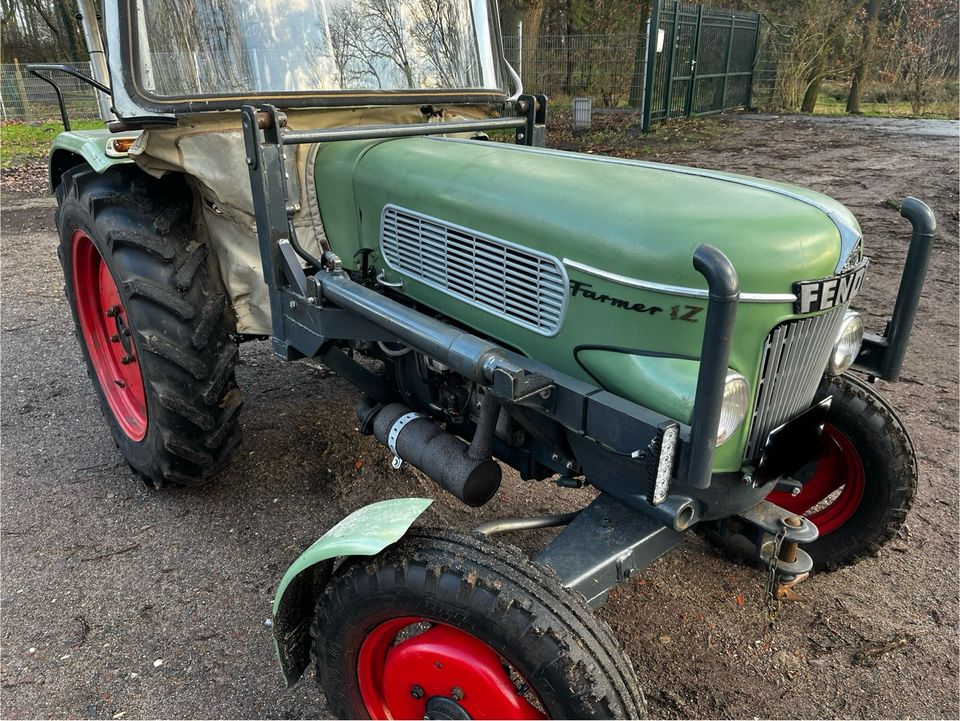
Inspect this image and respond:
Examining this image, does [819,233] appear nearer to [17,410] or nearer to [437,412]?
[437,412]

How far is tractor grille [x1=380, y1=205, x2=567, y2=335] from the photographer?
1993mm

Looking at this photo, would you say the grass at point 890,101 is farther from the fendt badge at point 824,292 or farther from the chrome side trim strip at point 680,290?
the chrome side trim strip at point 680,290

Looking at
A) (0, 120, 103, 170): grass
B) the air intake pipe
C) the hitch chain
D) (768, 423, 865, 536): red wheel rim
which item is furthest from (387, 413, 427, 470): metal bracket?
(0, 120, 103, 170): grass

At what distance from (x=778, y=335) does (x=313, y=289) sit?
1.44 metres

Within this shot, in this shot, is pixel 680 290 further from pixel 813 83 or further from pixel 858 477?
pixel 813 83

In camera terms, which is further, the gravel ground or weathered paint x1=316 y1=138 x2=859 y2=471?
the gravel ground

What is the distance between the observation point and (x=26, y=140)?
1263cm

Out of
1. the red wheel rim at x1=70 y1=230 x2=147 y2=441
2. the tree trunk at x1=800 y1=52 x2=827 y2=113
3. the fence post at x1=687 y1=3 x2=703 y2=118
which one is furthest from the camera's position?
the tree trunk at x1=800 y1=52 x2=827 y2=113

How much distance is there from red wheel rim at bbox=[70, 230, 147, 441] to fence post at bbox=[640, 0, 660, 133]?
9.58 meters

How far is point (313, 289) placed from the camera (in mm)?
2385

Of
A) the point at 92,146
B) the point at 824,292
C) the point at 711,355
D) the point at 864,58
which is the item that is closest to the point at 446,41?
the point at 92,146

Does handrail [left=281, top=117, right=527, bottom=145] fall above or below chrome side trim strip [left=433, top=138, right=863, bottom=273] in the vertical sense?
above

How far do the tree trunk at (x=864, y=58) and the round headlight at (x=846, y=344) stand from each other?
14828mm

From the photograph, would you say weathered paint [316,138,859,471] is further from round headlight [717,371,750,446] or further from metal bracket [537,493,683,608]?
metal bracket [537,493,683,608]
